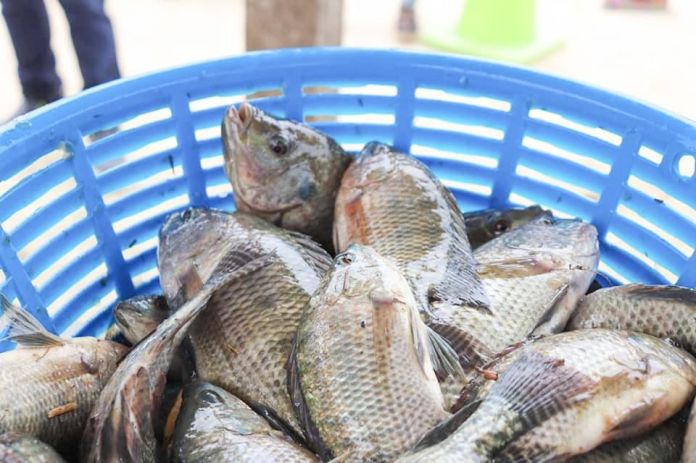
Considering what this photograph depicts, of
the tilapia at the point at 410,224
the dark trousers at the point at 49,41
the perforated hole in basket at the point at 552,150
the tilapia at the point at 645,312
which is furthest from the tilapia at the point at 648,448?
the dark trousers at the point at 49,41

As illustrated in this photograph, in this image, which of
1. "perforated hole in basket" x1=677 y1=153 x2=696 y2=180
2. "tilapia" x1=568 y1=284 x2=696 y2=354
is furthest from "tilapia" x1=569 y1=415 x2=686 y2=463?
"perforated hole in basket" x1=677 y1=153 x2=696 y2=180

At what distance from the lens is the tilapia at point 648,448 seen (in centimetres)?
138

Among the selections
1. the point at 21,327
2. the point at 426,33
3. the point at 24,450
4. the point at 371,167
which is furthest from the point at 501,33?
the point at 24,450

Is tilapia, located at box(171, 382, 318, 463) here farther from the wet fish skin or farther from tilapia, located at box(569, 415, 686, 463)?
tilapia, located at box(569, 415, 686, 463)

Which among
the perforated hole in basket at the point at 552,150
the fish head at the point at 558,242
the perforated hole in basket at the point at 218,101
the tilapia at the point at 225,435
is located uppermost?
the perforated hole in basket at the point at 218,101

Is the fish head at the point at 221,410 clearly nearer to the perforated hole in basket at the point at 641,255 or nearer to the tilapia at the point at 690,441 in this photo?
the tilapia at the point at 690,441

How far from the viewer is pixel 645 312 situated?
167cm

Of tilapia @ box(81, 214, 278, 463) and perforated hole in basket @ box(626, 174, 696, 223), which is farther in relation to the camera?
perforated hole in basket @ box(626, 174, 696, 223)

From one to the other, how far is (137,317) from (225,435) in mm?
605

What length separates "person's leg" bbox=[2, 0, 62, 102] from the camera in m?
3.70

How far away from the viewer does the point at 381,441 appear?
1.35 m

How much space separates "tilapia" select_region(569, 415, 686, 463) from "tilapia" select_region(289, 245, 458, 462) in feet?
0.98

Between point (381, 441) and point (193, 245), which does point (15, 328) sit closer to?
point (193, 245)

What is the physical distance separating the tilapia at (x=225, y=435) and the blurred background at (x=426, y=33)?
3.24 metres
